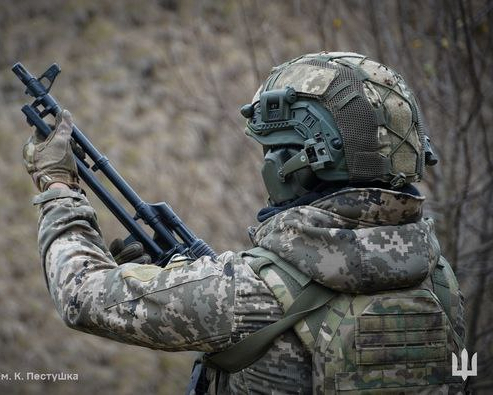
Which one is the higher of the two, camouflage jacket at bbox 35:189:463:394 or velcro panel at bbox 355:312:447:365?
camouflage jacket at bbox 35:189:463:394

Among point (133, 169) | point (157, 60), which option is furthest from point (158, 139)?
point (157, 60)

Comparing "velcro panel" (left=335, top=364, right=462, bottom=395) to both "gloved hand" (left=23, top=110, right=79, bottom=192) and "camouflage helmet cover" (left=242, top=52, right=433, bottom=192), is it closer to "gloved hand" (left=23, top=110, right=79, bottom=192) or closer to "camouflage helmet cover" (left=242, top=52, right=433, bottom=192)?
"camouflage helmet cover" (left=242, top=52, right=433, bottom=192)

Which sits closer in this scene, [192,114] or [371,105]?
[371,105]

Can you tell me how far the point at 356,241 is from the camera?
99.7 inches

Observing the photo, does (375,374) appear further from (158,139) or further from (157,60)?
(157,60)

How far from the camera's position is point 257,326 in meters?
2.52

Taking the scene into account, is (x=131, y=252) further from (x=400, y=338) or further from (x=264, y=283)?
(x=400, y=338)

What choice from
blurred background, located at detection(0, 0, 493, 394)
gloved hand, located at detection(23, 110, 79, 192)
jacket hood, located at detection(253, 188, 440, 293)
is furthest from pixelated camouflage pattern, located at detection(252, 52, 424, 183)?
blurred background, located at detection(0, 0, 493, 394)

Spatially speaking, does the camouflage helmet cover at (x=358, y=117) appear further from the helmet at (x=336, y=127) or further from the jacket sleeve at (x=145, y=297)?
the jacket sleeve at (x=145, y=297)

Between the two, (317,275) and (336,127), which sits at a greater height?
(336,127)

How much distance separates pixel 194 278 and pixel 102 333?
0.42m

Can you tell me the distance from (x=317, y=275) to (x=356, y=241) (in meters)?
0.17

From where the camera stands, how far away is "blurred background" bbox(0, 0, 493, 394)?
535 cm

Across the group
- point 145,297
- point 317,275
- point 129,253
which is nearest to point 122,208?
point 129,253
